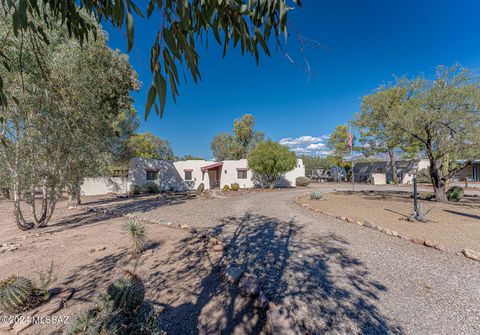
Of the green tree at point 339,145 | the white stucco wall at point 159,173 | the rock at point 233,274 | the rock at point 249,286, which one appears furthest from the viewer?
the green tree at point 339,145

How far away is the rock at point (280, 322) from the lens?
6.55ft

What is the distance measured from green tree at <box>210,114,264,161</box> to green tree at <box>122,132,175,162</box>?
35.2 ft

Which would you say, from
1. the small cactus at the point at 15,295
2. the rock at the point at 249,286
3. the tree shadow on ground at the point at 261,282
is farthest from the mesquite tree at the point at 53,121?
the rock at the point at 249,286

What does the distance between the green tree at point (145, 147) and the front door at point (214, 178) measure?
302 inches

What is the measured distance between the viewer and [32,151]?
19.1ft

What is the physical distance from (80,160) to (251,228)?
5923mm

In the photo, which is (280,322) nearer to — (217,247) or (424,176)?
(217,247)

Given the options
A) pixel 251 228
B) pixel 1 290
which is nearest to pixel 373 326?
pixel 251 228

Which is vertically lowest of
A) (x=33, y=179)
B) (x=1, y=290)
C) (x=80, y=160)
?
(x=1, y=290)

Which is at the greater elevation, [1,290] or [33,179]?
[33,179]

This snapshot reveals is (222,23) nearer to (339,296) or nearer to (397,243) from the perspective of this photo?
(339,296)

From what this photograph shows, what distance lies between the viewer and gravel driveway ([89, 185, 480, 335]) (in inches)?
88.6

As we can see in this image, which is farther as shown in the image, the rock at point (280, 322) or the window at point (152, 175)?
the window at point (152, 175)

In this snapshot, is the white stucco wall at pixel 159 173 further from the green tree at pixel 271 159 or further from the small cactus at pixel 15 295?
the small cactus at pixel 15 295
